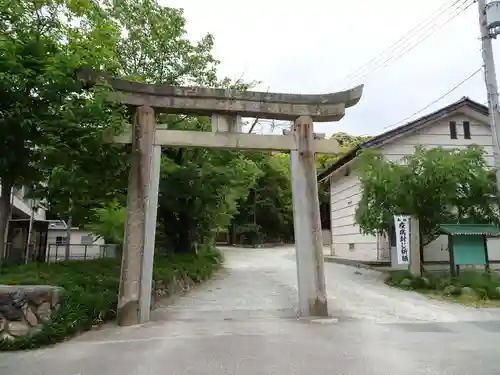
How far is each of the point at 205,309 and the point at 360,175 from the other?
769cm

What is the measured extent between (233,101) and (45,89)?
12.5 feet

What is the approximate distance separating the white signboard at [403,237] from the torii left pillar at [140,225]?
312 inches

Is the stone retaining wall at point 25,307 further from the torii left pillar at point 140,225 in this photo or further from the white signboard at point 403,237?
the white signboard at point 403,237

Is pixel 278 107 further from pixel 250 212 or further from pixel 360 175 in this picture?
pixel 250 212

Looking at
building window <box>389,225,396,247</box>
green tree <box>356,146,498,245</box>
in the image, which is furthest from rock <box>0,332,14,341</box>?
building window <box>389,225,396,247</box>

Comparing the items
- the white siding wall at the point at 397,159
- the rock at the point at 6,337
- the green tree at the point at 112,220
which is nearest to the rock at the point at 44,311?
the rock at the point at 6,337

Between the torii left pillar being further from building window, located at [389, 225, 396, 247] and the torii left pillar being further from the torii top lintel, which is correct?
building window, located at [389, 225, 396, 247]

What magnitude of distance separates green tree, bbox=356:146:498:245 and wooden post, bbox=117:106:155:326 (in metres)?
8.26

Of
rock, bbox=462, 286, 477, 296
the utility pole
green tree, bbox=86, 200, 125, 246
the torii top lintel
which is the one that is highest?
the utility pole

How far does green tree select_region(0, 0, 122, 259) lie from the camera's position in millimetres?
7027

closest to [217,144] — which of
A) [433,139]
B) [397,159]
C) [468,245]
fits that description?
[468,245]

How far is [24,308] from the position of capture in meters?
6.66

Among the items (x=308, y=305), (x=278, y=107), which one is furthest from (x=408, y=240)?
(x=278, y=107)

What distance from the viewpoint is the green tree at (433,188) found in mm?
13164
